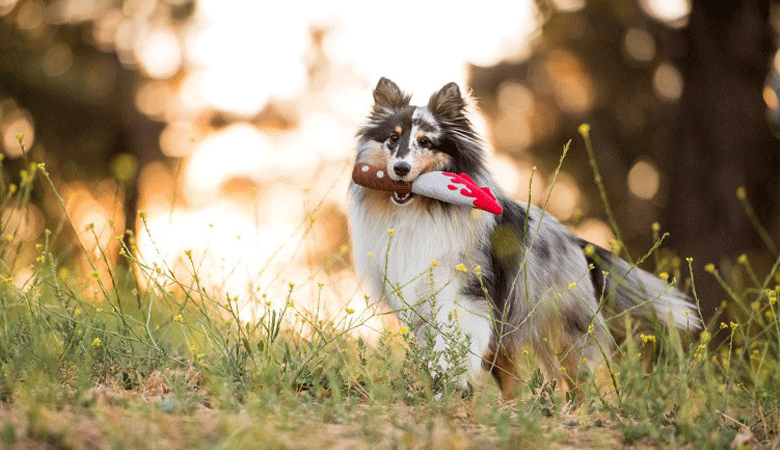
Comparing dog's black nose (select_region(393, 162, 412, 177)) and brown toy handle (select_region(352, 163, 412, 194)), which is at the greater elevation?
dog's black nose (select_region(393, 162, 412, 177))

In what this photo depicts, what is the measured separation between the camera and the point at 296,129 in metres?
16.5

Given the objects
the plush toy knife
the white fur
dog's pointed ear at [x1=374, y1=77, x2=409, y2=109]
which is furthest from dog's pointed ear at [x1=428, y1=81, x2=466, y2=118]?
the white fur

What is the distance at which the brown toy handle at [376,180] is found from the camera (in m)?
5.05

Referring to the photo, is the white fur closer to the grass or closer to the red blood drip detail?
the red blood drip detail

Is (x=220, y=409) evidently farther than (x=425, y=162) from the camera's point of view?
No

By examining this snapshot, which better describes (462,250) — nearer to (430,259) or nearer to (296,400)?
(430,259)

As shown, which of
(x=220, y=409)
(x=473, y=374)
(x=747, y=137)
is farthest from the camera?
(x=747, y=137)

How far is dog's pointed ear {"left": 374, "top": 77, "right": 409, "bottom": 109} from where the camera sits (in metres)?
5.46

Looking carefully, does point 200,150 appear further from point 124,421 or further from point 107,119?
point 124,421

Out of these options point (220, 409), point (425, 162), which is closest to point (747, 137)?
point (425, 162)

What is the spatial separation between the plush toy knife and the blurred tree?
4.71 metres

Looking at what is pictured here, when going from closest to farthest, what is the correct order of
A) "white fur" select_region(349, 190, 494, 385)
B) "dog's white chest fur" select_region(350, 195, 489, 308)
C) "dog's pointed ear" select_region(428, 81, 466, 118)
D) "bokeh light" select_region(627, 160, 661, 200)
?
1. "white fur" select_region(349, 190, 494, 385)
2. "dog's white chest fur" select_region(350, 195, 489, 308)
3. "dog's pointed ear" select_region(428, 81, 466, 118)
4. "bokeh light" select_region(627, 160, 661, 200)

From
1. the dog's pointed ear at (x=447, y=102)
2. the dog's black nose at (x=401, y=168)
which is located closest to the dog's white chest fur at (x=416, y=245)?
the dog's black nose at (x=401, y=168)

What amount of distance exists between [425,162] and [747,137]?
18.3ft
